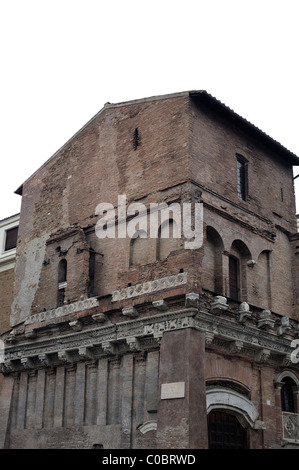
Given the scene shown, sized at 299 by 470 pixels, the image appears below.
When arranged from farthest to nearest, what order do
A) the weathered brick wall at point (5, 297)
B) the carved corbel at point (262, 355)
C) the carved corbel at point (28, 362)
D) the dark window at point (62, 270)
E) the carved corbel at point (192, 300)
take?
the weathered brick wall at point (5, 297) → the dark window at point (62, 270) → the carved corbel at point (28, 362) → the carved corbel at point (262, 355) → the carved corbel at point (192, 300)

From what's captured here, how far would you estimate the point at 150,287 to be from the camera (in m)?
18.0

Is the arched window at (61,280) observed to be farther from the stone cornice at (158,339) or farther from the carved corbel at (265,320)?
the carved corbel at (265,320)

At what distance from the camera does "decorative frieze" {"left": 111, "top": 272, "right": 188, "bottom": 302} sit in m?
17.4

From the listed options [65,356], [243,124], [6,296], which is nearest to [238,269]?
[243,124]

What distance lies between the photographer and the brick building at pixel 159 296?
17312mm

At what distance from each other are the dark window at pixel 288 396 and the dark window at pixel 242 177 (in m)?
5.94

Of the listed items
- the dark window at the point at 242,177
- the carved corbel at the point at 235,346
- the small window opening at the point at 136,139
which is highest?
the small window opening at the point at 136,139

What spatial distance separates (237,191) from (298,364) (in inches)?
227

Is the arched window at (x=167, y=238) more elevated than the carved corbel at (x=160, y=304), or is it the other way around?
the arched window at (x=167, y=238)

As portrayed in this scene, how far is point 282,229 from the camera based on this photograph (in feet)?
72.4

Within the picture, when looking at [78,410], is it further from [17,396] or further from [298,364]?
[298,364]
